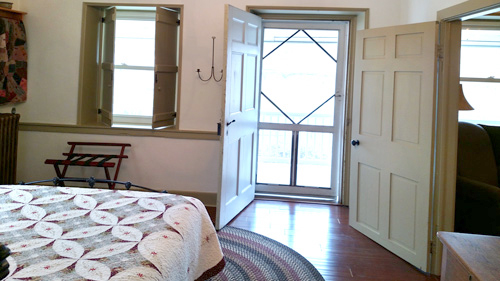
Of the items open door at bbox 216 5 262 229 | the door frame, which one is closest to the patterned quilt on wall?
open door at bbox 216 5 262 229

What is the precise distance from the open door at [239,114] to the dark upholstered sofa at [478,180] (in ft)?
6.70

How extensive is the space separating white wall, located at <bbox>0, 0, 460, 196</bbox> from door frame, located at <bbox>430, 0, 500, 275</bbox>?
1.70 metres

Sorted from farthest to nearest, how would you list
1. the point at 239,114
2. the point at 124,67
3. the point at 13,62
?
the point at 124,67 < the point at 13,62 < the point at 239,114

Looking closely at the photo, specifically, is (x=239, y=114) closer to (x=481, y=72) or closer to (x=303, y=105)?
(x=303, y=105)

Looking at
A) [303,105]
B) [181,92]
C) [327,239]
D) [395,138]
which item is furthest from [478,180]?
[181,92]

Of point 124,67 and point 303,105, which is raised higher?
point 124,67

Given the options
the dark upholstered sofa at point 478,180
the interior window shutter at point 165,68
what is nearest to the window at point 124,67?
the interior window shutter at point 165,68

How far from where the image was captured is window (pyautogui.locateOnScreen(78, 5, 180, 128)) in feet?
18.6

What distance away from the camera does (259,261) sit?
4.08 metres

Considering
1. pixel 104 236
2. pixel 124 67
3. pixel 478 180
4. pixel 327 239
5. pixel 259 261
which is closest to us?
pixel 104 236

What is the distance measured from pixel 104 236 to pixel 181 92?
3.52 m

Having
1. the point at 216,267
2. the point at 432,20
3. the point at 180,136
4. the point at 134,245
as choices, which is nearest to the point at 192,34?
the point at 180,136

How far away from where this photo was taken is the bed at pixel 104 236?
6.22 ft

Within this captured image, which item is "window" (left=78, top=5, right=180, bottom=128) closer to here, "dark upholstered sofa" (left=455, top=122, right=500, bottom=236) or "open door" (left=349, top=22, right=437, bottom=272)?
"open door" (left=349, top=22, right=437, bottom=272)
